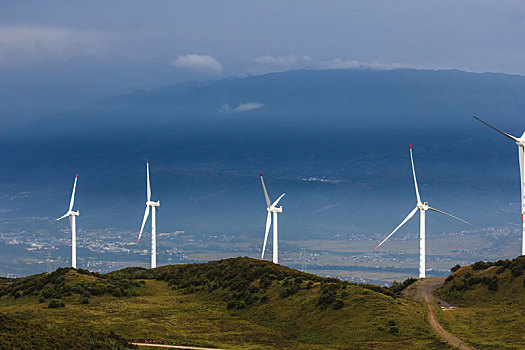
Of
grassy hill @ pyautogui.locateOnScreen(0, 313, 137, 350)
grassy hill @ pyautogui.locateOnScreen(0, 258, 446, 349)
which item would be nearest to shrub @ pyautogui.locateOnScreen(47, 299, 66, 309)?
grassy hill @ pyautogui.locateOnScreen(0, 258, 446, 349)

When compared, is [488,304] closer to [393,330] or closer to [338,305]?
[338,305]

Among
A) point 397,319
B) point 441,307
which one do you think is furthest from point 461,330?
point 441,307

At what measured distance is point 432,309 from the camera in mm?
74688

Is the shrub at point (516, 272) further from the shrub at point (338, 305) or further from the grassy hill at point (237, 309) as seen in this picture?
the shrub at point (338, 305)

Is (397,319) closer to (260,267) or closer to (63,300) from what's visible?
(260,267)

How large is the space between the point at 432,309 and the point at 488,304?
556 centimetres

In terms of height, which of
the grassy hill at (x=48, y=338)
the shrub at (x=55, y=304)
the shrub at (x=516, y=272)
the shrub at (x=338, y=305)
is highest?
the shrub at (x=516, y=272)

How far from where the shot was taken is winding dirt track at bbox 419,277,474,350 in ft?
195

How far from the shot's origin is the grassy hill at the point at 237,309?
64.5 metres

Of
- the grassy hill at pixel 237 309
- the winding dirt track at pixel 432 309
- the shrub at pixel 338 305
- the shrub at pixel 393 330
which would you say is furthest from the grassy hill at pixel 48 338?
the winding dirt track at pixel 432 309

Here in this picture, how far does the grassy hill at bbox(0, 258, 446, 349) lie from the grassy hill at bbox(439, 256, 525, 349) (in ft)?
11.0

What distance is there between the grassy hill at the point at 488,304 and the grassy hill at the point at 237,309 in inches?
132

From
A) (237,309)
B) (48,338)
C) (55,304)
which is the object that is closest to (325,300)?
(237,309)

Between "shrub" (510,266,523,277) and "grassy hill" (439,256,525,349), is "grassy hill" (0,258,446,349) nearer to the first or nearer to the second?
"grassy hill" (439,256,525,349)
